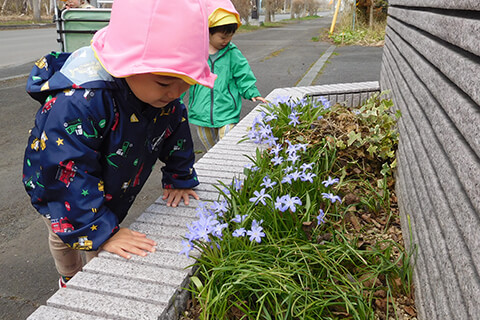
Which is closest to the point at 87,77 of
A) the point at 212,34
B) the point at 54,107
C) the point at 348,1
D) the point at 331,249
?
the point at 54,107

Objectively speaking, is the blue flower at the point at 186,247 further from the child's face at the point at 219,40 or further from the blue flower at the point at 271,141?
the child's face at the point at 219,40

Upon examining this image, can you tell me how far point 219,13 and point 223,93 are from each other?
0.71 meters

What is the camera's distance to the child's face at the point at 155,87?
1.65m

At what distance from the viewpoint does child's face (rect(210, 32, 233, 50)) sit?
353cm

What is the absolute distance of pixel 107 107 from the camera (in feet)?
5.71

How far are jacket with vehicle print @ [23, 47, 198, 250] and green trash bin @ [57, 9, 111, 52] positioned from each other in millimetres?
3900

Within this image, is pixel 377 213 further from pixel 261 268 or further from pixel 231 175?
pixel 261 268

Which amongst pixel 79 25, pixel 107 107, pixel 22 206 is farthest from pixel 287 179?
pixel 79 25

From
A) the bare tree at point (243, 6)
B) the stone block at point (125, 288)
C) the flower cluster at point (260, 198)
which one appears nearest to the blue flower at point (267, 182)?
the flower cluster at point (260, 198)

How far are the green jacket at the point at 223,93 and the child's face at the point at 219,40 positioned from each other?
76mm

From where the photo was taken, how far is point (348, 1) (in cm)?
1952

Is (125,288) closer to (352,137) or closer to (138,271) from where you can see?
(138,271)

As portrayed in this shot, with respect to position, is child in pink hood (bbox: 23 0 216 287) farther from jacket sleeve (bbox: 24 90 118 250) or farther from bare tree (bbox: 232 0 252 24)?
bare tree (bbox: 232 0 252 24)

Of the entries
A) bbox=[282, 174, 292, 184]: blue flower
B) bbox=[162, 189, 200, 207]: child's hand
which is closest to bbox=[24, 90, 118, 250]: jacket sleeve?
bbox=[162, 189, 200, 207]: child's hand
